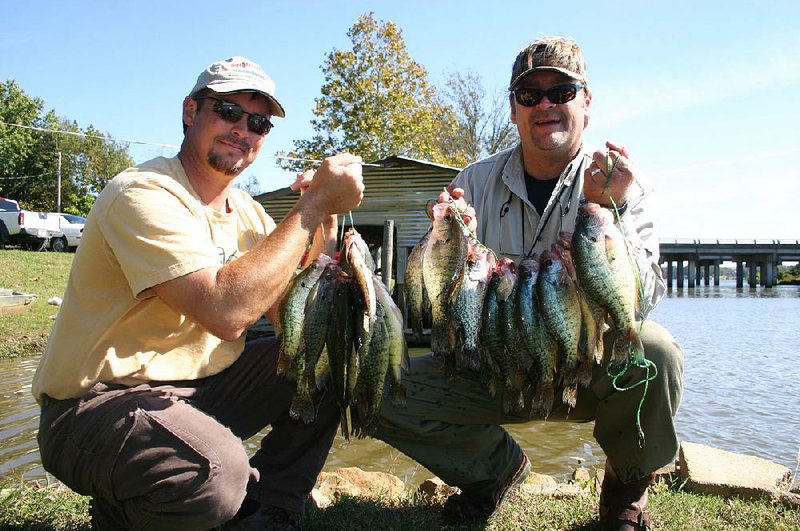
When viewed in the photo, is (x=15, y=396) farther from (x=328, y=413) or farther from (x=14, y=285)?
(x=14, y=285)

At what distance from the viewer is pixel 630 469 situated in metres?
3.64

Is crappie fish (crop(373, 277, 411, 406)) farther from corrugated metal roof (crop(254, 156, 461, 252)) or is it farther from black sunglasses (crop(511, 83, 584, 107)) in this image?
corrugated metal roof (crop(254, 156, 461, 252))

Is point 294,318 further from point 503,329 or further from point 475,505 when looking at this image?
point 475,505

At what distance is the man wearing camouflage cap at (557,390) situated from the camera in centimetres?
358

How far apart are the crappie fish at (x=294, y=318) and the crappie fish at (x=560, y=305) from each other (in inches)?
46.7

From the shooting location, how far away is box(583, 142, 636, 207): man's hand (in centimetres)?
335

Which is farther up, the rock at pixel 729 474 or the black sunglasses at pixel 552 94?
the black sunglasses at pixel 552 94

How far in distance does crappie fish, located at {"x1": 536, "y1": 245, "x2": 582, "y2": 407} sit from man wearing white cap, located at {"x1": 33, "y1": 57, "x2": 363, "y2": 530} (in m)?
1.15

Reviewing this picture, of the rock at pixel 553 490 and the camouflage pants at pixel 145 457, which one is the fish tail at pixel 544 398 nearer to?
the rock at pixel 553 490

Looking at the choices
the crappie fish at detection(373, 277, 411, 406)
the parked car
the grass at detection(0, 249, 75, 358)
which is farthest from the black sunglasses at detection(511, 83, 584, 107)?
the parked car

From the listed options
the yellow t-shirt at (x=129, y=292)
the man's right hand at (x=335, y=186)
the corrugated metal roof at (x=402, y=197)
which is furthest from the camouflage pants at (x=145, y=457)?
the corrugated metal roof at (x=402, y=197)

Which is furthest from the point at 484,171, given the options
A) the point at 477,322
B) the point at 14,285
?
the point at 14,285

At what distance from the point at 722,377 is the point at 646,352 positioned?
1145cm

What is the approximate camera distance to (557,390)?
3.82m
